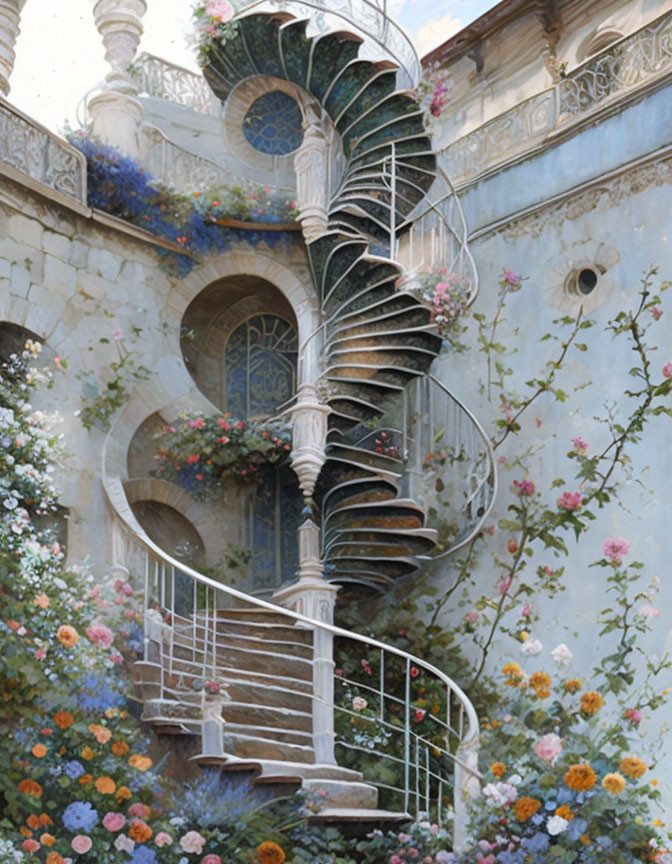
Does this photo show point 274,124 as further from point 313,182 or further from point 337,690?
point 337,690

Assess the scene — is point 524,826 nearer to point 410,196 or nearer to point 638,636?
point 638,636

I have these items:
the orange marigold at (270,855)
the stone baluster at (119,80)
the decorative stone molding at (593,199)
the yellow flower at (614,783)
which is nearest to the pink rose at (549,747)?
the yellow flower at (614,783)

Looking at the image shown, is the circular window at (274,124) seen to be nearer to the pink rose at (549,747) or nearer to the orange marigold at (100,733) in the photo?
the orange marigold at (100,733)

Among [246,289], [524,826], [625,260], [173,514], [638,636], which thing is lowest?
[524,826]

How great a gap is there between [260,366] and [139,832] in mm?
5316

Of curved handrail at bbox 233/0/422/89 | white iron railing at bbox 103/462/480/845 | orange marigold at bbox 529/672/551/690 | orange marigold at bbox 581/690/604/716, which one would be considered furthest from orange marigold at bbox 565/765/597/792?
curved handrail at bbox 233/0/422/89

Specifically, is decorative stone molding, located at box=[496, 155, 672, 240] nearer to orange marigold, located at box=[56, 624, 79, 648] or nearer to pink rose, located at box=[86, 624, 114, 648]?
pink rose, located at box=[86, 624, 114, 648]

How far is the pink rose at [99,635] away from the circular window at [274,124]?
549 cm

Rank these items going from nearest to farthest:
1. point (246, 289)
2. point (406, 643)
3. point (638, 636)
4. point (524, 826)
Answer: point (524, 826) < point (638, 636) < point (406, 643) < point (246, 289)

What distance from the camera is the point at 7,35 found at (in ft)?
34.7

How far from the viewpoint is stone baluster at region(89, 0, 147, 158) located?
33.9 ft

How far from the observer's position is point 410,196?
1012 cm

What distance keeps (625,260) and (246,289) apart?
3215mm

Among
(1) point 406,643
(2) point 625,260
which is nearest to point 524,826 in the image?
(1) point 406,643
